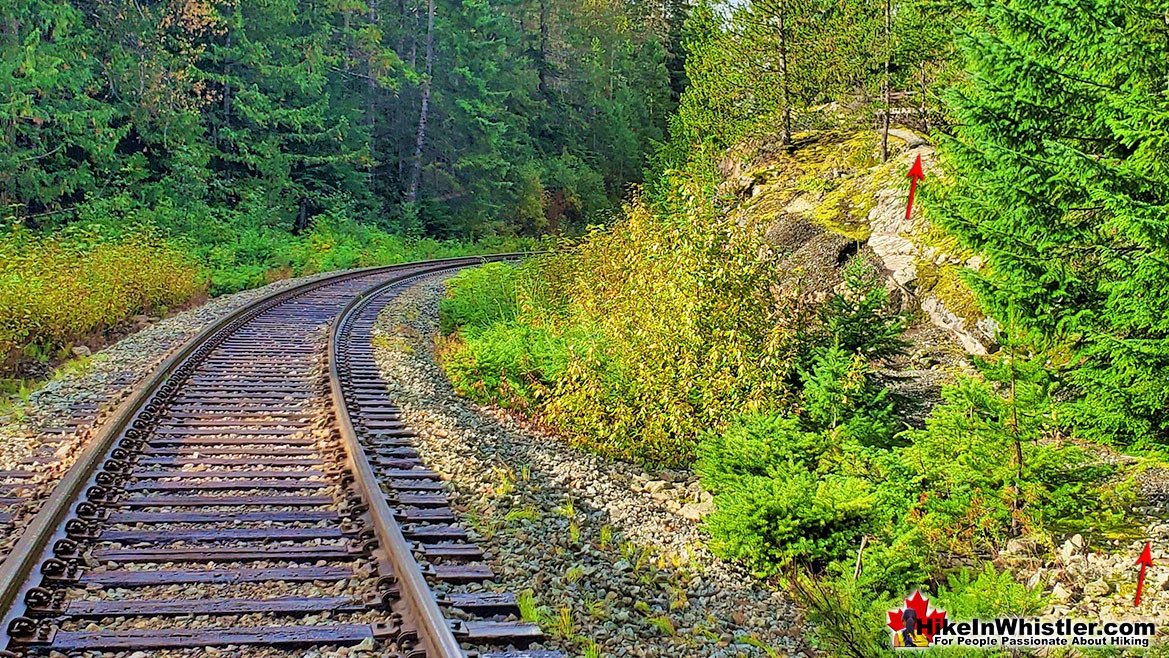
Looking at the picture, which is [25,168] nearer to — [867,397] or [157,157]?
[157,157]

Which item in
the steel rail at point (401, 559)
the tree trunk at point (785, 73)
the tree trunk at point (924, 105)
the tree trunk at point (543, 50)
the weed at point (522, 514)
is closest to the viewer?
the steel rail at point (401, 559)

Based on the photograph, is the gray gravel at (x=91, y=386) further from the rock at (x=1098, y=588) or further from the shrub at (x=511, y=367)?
the rock at (x=1098, y=588)

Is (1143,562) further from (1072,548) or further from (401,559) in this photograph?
(401,559)

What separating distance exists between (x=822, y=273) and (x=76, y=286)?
11.0 metres

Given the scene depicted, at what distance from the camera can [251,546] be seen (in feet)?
18.5

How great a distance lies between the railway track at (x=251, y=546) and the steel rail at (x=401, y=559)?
13 mm

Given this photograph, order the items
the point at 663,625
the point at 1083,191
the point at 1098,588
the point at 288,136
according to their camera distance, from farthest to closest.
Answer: the point at 288,136 < the point at 1083,191 < the point at 1098,588 < the point at 663,625

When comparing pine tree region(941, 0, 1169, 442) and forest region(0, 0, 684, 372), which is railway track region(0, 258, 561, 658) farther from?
forest region(0, 0, 684, 372)

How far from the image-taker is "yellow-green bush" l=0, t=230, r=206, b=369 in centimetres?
1171

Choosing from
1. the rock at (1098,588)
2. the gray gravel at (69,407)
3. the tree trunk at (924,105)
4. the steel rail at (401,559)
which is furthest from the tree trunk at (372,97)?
the rock at (1098,588)

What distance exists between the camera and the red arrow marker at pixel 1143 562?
16.8 ft

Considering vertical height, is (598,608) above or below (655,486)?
above

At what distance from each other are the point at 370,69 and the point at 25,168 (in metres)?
17.8

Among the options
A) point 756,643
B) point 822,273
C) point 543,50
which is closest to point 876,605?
point 756,643
